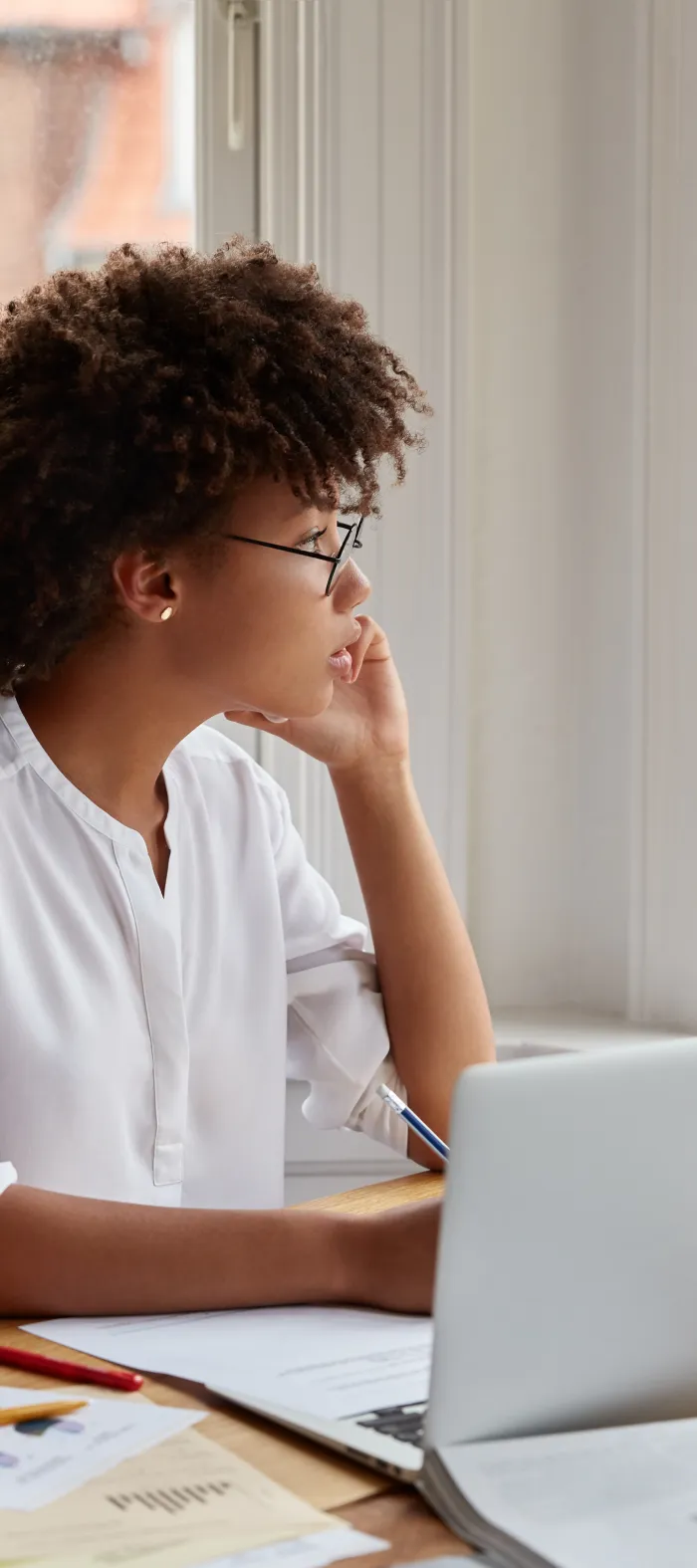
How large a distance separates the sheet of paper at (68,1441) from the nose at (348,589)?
0.70 metres

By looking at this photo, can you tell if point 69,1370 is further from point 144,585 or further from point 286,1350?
point 144,585

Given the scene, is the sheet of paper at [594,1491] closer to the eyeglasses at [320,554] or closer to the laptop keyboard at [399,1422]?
the laptop keyboard at [399,1422]

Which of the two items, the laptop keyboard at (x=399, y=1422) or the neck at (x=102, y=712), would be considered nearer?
the laptop keyboard at (x=399, y=1422)

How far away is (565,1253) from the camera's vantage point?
2.16ft

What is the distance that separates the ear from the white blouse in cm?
13

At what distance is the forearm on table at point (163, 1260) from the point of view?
2.96 feet

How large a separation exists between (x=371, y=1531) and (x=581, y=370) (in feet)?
5.51

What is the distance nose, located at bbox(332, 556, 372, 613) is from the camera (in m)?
1.28

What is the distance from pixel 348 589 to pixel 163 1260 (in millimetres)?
597

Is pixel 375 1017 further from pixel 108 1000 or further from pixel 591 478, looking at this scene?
pixel 591 478

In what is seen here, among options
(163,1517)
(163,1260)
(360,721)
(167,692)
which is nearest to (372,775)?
(360,721)

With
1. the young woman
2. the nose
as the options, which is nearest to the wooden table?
the young woman

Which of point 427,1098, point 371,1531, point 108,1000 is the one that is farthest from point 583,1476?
point 427,1098

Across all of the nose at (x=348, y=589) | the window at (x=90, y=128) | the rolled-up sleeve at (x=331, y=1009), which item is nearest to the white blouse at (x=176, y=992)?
the rolled-up sleeve at (x=331, y=1009)
